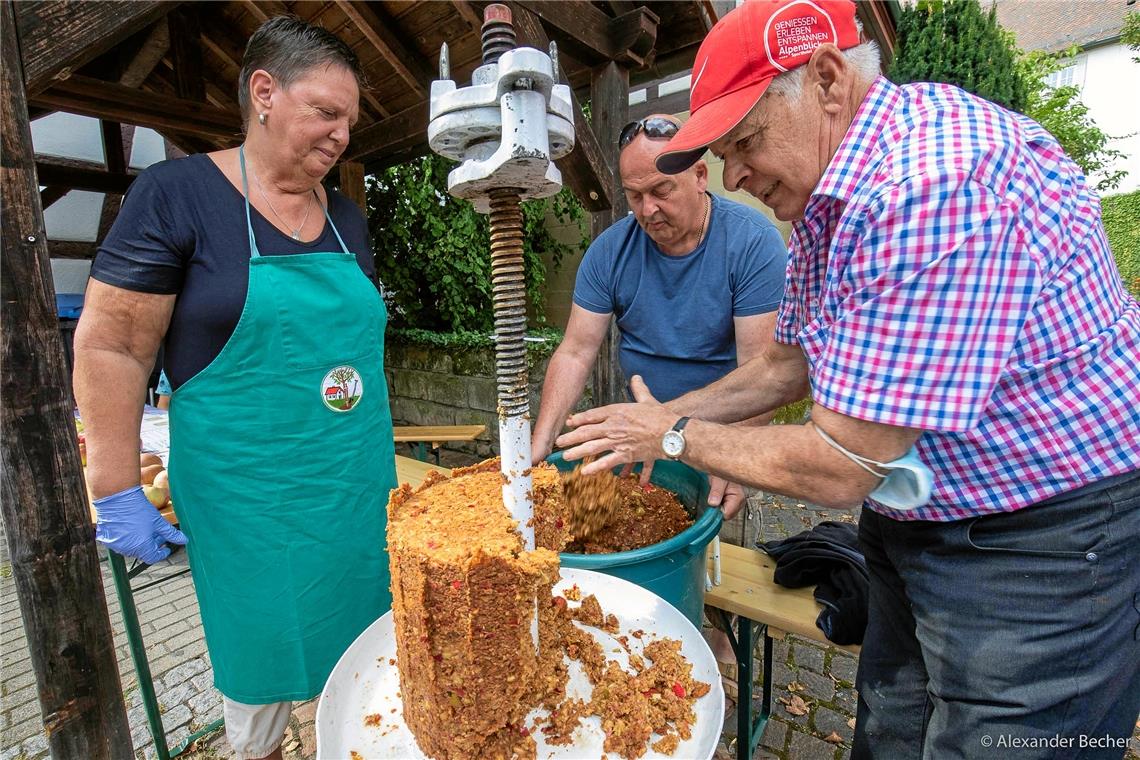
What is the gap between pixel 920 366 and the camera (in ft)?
3.14

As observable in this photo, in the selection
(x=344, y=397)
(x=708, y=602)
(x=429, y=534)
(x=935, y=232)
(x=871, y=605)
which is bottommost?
(x=708, y=602)

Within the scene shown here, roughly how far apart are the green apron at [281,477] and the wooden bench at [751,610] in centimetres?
135

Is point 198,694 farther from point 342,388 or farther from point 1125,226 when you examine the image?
point 1125,226

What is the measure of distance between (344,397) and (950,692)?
1.78 meters

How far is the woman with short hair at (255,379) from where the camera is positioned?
61.7 inches

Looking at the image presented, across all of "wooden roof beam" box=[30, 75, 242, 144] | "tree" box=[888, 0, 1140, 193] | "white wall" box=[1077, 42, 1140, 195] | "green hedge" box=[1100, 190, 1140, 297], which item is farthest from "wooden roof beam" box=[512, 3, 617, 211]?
"white wall" box=[1077, 42, 1140, 195]

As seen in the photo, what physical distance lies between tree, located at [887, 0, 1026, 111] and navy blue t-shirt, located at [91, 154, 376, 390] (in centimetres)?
770

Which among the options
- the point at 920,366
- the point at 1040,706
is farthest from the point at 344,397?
the point at 1040,706

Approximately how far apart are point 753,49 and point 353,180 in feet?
16.5

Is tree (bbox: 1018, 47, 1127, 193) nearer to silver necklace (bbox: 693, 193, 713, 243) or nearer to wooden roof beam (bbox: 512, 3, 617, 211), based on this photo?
wooden roof beam (bbox: 512, 3, 617, 211)

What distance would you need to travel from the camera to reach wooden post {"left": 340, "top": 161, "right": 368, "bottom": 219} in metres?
5.30

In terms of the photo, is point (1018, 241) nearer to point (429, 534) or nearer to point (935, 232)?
point (935, 232)

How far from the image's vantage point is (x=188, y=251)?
159 cm

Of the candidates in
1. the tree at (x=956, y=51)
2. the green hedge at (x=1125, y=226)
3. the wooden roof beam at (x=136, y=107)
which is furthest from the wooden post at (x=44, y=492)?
the green hedge at (x=1125, y=226)
